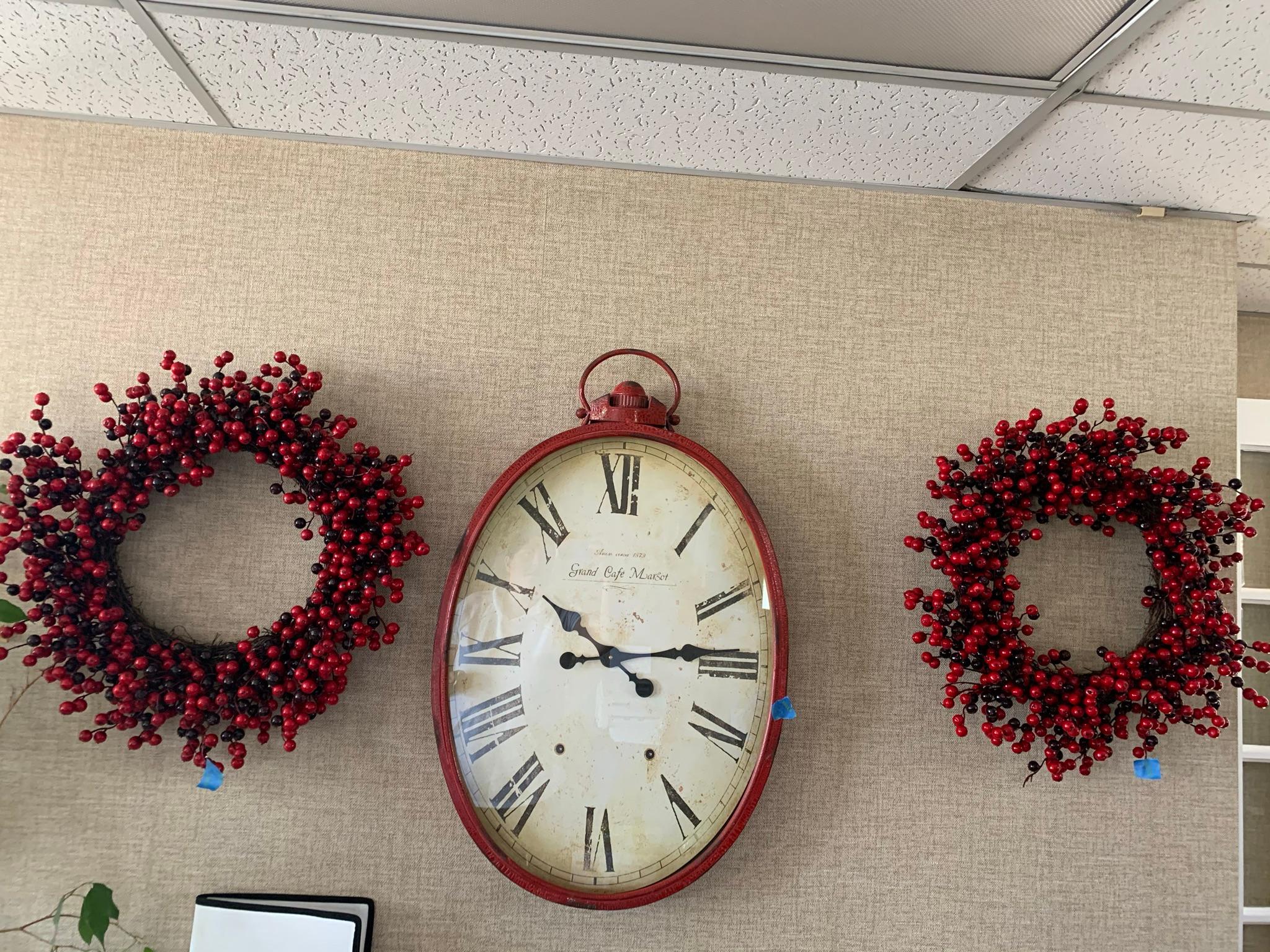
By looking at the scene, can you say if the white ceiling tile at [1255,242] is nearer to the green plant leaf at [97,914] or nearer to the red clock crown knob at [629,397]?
the red clock crown knob at [629,397]

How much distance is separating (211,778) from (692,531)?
2.97ft

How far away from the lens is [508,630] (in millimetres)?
1394

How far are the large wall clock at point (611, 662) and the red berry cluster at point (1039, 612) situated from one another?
332 mm

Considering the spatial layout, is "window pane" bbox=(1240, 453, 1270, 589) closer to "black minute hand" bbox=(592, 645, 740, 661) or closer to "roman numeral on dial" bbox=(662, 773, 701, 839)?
"black minute hand" bbox=(592, 645, 740, 661)

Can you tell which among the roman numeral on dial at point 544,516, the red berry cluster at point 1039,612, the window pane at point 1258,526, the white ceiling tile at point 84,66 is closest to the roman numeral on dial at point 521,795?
the roman numeral on dial at point 544,516

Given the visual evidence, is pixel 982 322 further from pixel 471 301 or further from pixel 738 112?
pixel 471 301

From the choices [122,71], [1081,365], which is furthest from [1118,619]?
[122,71]

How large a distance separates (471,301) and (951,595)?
1.03m

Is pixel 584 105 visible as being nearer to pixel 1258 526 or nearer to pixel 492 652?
pixel 492 652

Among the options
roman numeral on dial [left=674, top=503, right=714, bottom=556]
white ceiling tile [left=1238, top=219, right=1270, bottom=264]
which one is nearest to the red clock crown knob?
roman numeral on dial [left=674, top=503, right=714, bottom=556]

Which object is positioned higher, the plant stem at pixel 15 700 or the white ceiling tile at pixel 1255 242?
the white ceiling tile at pixel 1255 242

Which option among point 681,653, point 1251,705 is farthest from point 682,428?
point 1251,705

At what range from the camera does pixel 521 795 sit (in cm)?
136

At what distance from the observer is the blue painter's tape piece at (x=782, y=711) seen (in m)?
1.38
